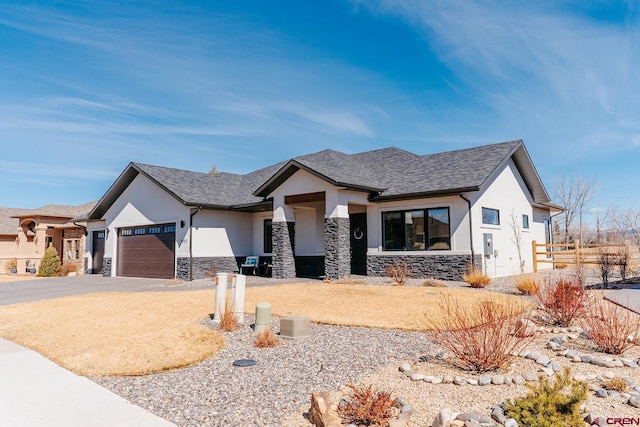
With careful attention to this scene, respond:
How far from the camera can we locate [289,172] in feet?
60.6

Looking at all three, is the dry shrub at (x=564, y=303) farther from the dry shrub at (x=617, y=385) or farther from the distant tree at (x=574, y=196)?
the distant tree at (x=574, y=196)

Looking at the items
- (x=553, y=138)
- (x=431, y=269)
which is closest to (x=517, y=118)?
(x=553, y=138)

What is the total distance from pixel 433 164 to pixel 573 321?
41.5ft

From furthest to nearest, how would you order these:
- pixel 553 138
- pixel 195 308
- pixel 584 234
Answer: pixel 584 234
pixel 553 138
pixel 195 308

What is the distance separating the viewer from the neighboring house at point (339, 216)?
16562 millimetres

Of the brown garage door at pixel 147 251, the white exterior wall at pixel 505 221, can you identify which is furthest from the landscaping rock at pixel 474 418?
the brown garage door at pixel 147 251

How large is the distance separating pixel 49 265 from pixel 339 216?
60.0 ft

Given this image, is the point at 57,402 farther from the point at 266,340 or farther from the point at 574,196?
the point at 574,196

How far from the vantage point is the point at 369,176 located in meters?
19.8

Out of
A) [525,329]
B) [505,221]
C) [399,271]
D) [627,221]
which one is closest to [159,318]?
[525,329]

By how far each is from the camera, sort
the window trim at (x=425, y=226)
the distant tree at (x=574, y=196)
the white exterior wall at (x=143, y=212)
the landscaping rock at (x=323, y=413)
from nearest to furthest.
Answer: the landscaping rock at (x=323, y=413) < the window trim at (x=425, y=226) < the white exterior wall at (x=143, y=212) < the distant tree at (x=574, y=196)

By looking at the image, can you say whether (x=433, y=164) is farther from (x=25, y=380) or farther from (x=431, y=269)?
(x=25, y=380)

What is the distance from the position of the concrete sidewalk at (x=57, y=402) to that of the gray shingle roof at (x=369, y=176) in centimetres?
1229

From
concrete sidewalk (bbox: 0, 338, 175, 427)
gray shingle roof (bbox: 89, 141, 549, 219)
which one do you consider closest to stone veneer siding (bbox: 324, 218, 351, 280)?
gray shingle roof (bbox: 89, 141, 549, 219)
